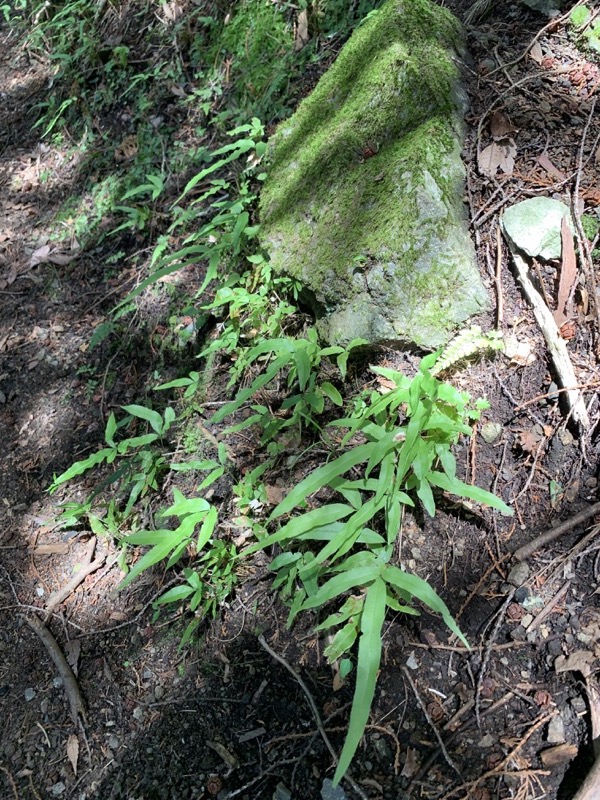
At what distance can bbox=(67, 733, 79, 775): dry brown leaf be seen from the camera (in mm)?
2350

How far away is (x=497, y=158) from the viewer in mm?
2699

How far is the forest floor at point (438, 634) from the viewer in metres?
1.83

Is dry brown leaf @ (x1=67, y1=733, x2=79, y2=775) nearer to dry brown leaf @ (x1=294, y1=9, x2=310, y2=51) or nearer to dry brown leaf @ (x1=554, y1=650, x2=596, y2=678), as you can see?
dry brown leaf @ (x1=554, y1=650, x2=596, y2=678)

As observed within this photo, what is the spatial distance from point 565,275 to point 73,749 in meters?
2.78

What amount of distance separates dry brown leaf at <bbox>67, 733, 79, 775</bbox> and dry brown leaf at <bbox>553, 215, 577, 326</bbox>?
2.59 metres

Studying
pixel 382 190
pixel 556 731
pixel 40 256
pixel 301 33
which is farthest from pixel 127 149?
pixel 556 731

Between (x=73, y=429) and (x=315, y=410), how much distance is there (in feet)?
5.42

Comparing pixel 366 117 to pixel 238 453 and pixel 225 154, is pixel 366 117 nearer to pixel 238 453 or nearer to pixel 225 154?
pixel 225 154

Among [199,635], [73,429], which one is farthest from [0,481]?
[199,635]

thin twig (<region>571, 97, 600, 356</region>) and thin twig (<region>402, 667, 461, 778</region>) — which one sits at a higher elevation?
thin twig (<region>571, 97, 600, 356</region>)

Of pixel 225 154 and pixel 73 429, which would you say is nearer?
pixel 73 429

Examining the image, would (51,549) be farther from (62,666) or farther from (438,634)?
(438,634)

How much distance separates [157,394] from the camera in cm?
325

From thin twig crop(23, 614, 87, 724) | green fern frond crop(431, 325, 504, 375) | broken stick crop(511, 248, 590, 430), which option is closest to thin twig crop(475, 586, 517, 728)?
broken stick crop(511, 248, 590, 430)
